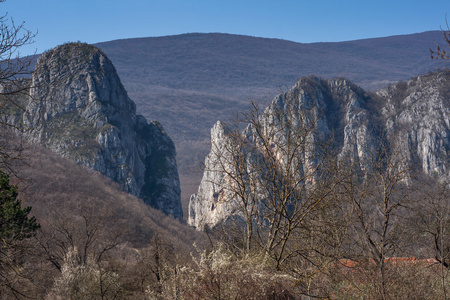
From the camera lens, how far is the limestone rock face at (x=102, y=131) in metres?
108

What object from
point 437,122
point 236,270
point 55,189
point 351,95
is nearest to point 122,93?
point 55,189

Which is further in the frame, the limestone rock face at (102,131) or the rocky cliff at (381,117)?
the limestone rock face at (102,131)

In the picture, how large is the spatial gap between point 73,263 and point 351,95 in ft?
357

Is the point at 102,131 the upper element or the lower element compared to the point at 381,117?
lower

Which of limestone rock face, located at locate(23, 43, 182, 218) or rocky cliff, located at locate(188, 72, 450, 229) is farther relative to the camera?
limestone rock face, located at locate(23, 43, 182, 218)

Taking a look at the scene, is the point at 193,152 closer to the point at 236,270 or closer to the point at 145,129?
the point at 145,129

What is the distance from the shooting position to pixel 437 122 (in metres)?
101

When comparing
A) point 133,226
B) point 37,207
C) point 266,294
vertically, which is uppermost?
point 266,294

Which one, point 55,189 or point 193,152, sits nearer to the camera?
point 55,189

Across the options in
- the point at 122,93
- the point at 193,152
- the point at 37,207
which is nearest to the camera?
the point at 37,207

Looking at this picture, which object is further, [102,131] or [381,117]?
[381,117]

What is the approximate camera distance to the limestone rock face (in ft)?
354

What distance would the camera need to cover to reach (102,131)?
356ft

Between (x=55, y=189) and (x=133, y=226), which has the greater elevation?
(x=55, y=189)
